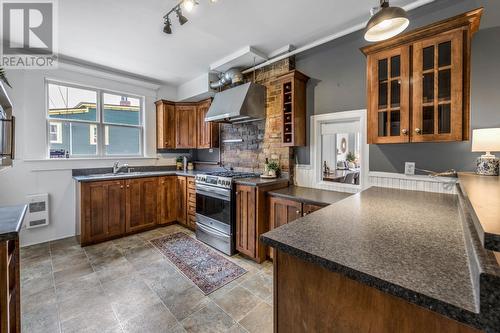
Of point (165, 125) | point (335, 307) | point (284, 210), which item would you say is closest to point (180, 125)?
point (165, 125)

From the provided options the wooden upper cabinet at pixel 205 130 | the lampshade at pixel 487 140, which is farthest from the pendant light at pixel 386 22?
the wooden upper cabinet at pixel 205 130

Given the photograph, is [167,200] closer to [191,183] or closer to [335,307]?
[191,183]

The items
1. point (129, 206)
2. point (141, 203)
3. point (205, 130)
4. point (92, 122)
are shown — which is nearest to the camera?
point (129, 206)

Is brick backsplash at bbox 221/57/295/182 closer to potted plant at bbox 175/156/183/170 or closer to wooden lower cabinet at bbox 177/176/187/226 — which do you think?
wooden lower cabinet at bbox 177/176/187/226

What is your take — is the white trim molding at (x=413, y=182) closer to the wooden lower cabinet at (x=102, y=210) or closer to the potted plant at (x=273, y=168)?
the potted plant at (x=273, y=168)

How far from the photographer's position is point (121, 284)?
2340 mm

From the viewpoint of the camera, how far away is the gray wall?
1876 mm

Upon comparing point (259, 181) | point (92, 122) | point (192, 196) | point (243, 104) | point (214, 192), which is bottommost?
point (192, 196)

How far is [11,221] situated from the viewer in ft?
4.36

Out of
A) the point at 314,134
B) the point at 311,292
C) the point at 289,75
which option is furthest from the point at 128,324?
the point at 289,75

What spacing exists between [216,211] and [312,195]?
1446 millimetres

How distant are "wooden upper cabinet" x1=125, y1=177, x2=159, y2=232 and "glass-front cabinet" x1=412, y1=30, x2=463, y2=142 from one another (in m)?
3.88

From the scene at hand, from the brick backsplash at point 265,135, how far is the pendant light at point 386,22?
162cm

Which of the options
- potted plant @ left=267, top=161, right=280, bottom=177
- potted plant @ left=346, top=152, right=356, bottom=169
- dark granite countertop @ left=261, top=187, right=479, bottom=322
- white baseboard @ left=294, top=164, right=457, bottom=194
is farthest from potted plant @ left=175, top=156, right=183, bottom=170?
dark granite countertop @ left=261, top=187, right=479, bottom=322
